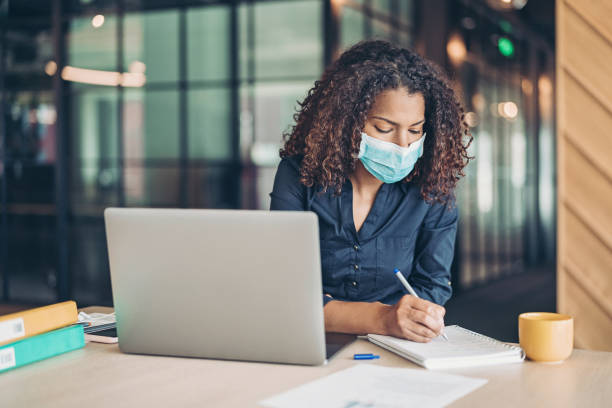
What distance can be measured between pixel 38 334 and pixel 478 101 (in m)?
6.17

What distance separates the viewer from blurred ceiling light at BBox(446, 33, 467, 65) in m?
5.98

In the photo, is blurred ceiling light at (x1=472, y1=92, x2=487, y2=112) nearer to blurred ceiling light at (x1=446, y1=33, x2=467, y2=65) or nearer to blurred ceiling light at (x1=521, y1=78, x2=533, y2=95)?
blurred ceiling light at (x1=446, y1=33, x2=467, y2=65)

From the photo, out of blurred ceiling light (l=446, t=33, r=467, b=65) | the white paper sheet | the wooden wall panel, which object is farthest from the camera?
blurred ceiling light (l=446, t=33, r=467, b=65)

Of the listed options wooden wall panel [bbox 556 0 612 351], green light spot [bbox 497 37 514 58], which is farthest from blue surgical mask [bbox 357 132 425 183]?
green light spot [bbox 497 37 514 58]

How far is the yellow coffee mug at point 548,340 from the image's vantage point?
1335 mm

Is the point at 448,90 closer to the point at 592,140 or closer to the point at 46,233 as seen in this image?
the point at 592,140

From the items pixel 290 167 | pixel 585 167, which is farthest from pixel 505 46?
pixel 290 167

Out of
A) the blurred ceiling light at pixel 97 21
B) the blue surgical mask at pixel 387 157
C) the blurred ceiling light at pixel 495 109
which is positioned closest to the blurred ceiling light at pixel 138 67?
the blurred ceiling light at pixel 97 21

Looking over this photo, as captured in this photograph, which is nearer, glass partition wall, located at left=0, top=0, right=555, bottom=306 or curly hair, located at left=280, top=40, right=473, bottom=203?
curly hair, located at left=280, top=40, right=473, bottom=203

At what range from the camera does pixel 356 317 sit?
158cm

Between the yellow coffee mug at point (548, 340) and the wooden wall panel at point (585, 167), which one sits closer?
the yellow coffee mug at point (548, 340)

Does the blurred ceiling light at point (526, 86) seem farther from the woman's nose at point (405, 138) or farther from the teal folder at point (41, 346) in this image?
the teal folder at point (41, 346)

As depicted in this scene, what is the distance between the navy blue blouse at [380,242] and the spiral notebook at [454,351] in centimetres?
39

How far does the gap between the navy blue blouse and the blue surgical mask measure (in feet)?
0.25
